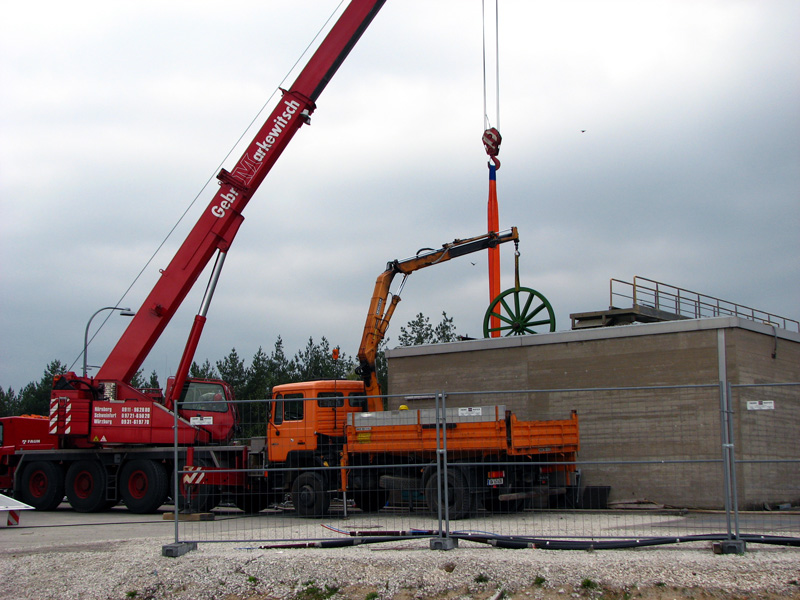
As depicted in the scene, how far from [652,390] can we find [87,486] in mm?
13875

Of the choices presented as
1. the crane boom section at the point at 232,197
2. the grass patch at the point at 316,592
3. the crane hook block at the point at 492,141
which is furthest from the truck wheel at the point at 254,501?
the crane hook block at the point at 492,141

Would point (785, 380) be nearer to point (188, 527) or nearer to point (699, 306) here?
point (699, 306)

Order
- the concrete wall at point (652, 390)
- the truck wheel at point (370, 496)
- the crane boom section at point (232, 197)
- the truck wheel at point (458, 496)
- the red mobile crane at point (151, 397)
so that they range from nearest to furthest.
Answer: the truck wheel at point (458, 496) → the truck wheel at point (370, 496) → the concrete wall at point (652, 390) → the red mobile crane at point (151, 397) → the crane boom section at point (232, 197)

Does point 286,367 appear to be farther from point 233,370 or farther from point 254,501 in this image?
point 254,501

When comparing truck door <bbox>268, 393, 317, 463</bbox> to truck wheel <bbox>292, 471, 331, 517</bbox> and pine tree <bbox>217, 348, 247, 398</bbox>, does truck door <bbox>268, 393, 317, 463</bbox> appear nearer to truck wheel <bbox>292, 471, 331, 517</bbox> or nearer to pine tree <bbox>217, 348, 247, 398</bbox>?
truck wheel <bbox>292, 471, 331, 517</bbox>

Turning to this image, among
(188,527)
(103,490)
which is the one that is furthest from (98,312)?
(188,527)

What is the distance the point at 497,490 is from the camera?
12898 millimetres

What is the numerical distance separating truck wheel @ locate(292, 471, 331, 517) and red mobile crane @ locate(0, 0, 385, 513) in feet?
12.0

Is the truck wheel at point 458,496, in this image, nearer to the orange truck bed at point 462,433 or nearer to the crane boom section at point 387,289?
the orange truck bed at point 462,433

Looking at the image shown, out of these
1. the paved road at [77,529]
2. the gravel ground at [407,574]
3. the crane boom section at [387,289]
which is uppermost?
the crane boom section at [387,289]

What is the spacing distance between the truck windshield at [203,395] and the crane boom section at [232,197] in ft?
4.82

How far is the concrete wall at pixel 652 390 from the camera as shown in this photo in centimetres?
1583

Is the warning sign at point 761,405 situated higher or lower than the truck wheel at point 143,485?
higher

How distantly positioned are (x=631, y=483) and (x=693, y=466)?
1539 millimetres
